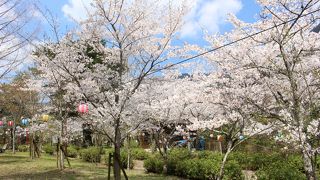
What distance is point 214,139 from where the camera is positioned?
2342 centimetres

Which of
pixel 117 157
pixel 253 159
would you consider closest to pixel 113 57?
pixel 117 157

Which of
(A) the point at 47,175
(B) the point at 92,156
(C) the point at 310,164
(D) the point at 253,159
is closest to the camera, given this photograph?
(C) the point at 310,164

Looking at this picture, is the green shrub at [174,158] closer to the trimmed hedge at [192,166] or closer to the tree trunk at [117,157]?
the trimmed hedge at [192,166]

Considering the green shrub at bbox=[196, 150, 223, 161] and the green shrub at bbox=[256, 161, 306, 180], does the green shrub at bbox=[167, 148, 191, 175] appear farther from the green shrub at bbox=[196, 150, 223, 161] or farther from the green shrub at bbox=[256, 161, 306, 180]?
the green shrub at bbox=[256, 161, 306, 180]

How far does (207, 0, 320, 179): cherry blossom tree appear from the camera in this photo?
6395 millimetres

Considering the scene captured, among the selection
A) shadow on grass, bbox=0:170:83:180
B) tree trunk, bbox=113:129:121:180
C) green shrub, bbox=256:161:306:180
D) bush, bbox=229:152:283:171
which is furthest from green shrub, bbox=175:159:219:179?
shadow on grass, bbox=0:170:83:180

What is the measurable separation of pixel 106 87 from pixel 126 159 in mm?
8257

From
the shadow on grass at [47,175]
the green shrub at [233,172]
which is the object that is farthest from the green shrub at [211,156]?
the shadow on grass at [47,175]

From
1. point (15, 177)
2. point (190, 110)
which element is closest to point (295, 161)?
point (190, 110)

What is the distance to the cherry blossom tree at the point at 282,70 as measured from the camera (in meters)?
6.39

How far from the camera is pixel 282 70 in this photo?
287 inches

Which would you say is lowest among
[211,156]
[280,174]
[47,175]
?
[47,175]

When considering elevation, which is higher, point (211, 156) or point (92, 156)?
point (211, 156)

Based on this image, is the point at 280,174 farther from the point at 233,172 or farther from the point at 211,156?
the point at 211,156
